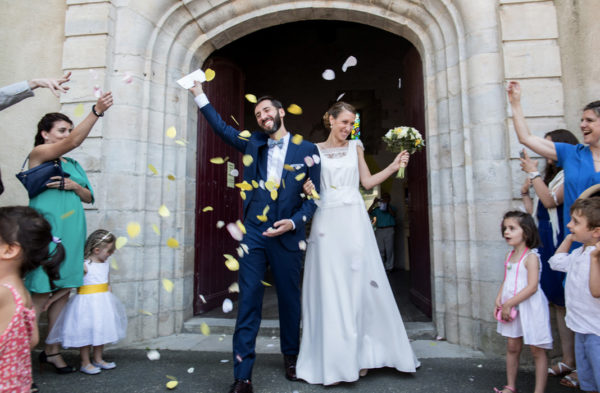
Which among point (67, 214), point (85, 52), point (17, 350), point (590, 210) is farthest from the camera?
point (85, 52)

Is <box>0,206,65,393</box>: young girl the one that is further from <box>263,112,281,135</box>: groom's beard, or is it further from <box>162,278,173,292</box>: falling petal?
<box>162,278,173,292</box>: falling petal

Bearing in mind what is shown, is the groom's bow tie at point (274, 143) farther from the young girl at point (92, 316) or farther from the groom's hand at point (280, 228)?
the young girl at point (92, 316)

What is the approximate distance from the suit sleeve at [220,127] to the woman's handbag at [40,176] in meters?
1.17

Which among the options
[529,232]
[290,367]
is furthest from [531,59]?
[290,367]

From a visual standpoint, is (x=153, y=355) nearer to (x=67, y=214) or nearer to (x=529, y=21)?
(x=67, y=214)

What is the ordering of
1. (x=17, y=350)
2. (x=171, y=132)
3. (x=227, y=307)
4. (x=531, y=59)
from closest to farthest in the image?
1. (x=17, y=350)
2. (x=531, y=59)
3. (x=171, y=132)
4. (x=227, y=307)

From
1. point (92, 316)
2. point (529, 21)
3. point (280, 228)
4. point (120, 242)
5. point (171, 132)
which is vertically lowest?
point (92, 316)

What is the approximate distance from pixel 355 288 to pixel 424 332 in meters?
1.28

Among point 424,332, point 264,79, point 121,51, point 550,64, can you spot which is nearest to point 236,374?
point 424,332

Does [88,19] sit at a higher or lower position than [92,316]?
higher

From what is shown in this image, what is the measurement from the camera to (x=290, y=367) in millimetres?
2787

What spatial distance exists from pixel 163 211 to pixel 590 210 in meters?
3.27

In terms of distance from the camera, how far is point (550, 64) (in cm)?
339

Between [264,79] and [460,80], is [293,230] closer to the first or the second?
[460,80]
